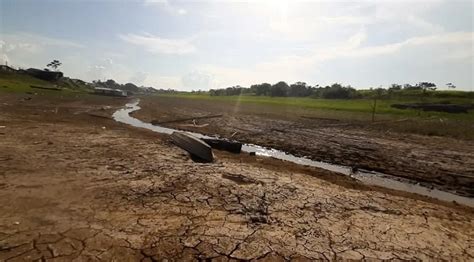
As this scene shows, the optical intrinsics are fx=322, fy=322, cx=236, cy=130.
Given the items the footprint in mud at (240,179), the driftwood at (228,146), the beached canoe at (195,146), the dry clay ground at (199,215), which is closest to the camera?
the dry clay ground at (199,215)

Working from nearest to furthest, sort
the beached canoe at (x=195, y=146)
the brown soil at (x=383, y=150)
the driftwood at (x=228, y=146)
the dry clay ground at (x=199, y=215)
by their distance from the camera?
the dry clay ground at (x=199, y=215) → the beached canoe at (x=195, y=146) → the brown soil at (x=383, y=150) → the driftwood at (x=228, y=146)

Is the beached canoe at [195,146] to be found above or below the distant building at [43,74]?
below

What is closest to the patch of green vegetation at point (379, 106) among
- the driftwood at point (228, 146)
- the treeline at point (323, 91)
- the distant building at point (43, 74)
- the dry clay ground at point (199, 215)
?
the treeline at point (323, 91)

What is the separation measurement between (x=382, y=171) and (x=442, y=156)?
16.8 ft

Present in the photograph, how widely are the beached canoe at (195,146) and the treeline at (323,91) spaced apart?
6277 centimetres

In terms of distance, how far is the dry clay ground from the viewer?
5.45m

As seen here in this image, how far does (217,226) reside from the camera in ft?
20.9

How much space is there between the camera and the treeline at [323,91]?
252 feet

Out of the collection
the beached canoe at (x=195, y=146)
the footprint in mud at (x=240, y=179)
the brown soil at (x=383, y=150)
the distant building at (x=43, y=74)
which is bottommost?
the brown soil at (x=383, y=150)

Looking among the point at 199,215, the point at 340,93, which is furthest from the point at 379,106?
the point at 199,215

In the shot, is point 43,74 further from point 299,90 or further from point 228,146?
point 228,146

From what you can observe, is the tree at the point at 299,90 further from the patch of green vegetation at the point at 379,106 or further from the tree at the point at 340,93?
the patch of green vegetation at the point at 379,106

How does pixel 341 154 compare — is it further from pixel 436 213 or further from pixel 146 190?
pixel 146 190

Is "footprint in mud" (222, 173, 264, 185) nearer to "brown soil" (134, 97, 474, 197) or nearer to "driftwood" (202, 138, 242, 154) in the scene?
"driftwood" (202, 138, 242, 154)
